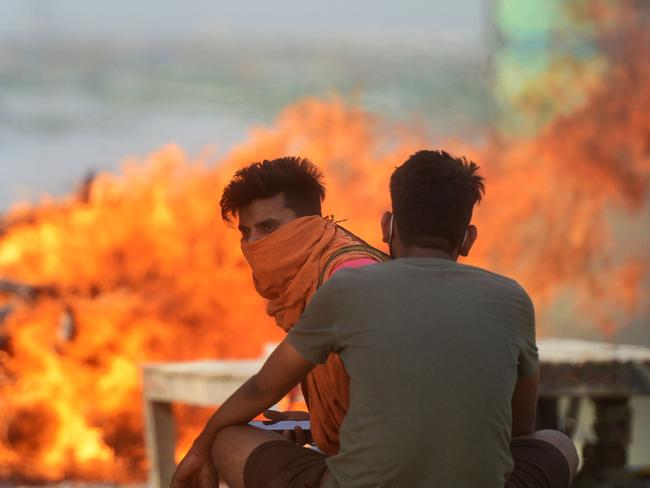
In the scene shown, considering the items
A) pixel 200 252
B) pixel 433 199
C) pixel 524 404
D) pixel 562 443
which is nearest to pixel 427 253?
pixel 433 199

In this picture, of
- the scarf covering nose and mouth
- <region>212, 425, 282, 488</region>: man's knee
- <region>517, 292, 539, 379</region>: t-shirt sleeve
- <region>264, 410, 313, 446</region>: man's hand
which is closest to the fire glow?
<region>264, 410, 313, 446</region>: man's hand

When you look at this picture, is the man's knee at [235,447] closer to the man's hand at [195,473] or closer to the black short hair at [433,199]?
the man's hand at [195,473]

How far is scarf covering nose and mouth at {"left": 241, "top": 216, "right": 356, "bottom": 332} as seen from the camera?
339 cm

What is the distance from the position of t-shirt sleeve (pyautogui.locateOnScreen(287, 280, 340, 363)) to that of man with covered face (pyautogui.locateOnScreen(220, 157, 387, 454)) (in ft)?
0.77

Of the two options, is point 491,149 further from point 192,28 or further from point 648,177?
point 192,28

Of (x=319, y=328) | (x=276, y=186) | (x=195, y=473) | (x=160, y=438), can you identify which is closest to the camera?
(x=319, y=328)

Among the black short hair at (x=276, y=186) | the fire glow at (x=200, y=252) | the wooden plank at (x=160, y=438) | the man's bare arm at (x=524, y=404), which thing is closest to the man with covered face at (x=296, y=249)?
the black short hair at (x=276, y=186)

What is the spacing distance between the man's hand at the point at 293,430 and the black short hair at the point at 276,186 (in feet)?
1.99

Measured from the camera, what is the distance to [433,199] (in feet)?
9.61

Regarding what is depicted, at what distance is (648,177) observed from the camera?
11336 millimetres

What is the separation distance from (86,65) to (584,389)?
5.14 m

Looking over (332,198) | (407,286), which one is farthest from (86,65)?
(407,286)

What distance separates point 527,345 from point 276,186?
1023 mm

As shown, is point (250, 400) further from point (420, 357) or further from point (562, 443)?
point (562, 443)
